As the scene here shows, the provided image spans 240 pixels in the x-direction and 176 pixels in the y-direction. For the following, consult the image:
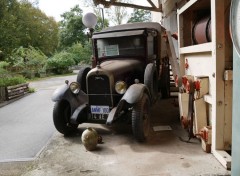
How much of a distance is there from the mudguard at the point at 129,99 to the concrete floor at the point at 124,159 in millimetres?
409

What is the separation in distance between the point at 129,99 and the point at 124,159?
980 millimetres

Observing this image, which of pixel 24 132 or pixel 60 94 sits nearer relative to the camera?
pixel 60 94

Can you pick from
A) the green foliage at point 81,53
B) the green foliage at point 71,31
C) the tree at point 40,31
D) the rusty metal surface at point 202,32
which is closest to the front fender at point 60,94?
the rusty metal surface at point 202,32

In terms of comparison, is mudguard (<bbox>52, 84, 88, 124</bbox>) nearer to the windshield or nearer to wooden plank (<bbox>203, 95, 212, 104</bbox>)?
the windshield

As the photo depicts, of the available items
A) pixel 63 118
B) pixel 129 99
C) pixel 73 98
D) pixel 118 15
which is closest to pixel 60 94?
pixel 73 98

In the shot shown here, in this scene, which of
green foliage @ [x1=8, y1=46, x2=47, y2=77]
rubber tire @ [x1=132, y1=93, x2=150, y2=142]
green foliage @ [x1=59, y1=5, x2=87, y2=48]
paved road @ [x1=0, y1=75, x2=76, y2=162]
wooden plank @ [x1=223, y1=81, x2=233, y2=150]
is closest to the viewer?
wooden plank @ [x1=223, y1=81, x2=233, y2=150]

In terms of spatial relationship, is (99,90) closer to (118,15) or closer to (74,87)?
(74,87)

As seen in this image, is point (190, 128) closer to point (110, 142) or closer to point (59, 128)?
point (110, 142)

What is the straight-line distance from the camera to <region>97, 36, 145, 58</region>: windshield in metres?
5.48

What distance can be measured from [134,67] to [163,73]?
1.91 m

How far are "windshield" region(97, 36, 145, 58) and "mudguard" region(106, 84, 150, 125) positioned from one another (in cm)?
140

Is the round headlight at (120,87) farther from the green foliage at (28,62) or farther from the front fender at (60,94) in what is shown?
the green foliage at (28,62)

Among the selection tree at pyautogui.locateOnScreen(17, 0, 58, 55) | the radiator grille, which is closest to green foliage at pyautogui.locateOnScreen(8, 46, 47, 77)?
tree at pyautogui.locateOnScreen(17, 0, 58, 55)

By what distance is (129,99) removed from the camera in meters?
4.07
